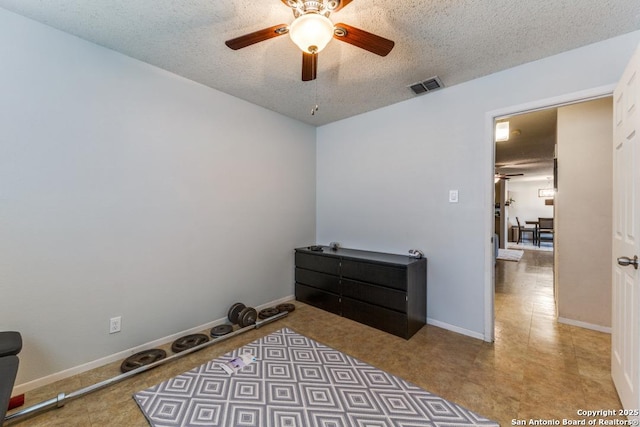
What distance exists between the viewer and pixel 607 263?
108 inches

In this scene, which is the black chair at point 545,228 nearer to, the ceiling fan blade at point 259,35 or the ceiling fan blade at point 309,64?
the ceiling fan blade at point 309,64

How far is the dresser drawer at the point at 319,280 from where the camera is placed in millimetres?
3248

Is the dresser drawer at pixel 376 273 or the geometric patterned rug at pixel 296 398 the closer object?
the geometric patterned rug at pixel 296 398

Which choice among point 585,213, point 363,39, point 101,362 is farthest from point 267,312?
point 585,213

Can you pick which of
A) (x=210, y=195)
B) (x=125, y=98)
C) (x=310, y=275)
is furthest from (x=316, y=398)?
(x=125, y=98)

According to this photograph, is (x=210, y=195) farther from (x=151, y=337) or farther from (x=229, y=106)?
(x=151, y=337)

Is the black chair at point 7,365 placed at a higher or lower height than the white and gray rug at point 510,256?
higher

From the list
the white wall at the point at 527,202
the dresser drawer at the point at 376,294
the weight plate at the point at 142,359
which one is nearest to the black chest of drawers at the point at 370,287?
the dresser drawer at the point at 376,294

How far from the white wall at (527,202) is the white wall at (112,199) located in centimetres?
1184

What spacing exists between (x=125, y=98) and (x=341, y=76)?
6.18 ft

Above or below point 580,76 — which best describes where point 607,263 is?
below

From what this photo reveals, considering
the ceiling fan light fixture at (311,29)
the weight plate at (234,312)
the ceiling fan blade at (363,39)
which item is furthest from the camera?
the weight plate at (234,312)

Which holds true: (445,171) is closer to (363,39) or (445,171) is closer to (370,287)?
(370,287)

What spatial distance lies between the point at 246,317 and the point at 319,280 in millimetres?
1000
